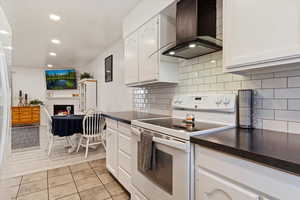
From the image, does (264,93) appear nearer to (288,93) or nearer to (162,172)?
(288,93)

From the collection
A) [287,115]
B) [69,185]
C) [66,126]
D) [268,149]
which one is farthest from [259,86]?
[66,126]

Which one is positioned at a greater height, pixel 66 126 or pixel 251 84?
pixel 251 84

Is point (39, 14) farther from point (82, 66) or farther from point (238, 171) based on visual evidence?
point (82, 66)

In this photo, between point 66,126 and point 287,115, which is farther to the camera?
point 66,126

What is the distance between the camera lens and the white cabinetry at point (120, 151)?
5.95 ft

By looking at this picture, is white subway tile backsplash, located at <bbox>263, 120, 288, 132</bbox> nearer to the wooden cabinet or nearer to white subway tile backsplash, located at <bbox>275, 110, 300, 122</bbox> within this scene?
white subway tile backsplash, located at <bbox>275, 110, 300, 122</bbox>

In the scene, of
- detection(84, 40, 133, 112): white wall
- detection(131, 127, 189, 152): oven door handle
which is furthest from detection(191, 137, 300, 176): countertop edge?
detection(84, 40, 133, 112): white wall

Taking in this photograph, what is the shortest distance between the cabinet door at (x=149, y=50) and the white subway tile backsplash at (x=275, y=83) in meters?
1.05

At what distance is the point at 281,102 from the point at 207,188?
0.81 meters

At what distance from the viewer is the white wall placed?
337 centimetres

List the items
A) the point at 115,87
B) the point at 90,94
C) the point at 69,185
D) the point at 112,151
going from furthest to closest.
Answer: the point at 90,94 < the point at 115,87 < the point at 112,151 < the point at 69,185

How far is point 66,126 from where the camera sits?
10.1ft

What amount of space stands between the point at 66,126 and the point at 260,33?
3299mm

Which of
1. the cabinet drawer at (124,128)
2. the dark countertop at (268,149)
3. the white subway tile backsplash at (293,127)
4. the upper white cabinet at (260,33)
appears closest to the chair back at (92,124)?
the cabinet drawer at (124,128)
